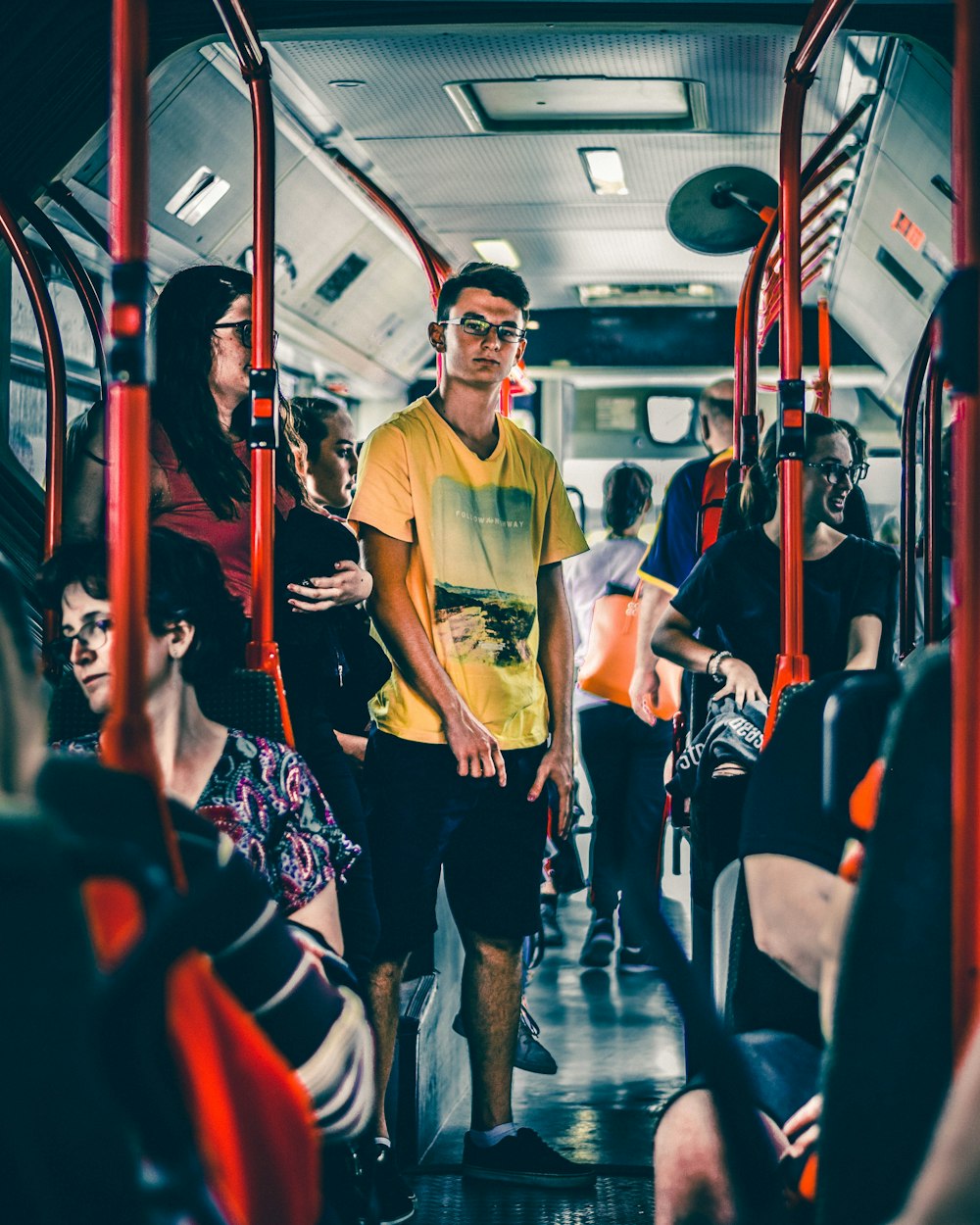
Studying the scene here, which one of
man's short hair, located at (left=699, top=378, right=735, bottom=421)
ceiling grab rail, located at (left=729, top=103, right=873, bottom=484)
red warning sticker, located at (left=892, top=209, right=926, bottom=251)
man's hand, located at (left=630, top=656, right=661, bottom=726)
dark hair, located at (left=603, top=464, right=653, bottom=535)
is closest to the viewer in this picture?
ceiling grab rail, located at (left=729, top=103, right=873, bottom=484)

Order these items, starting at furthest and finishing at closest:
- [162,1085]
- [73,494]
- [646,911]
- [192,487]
Answer: [192,487] → [73,494] → [646,911] → [162,1085]

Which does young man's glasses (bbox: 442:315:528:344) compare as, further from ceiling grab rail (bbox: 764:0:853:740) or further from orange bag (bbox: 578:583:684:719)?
orange bag (bbox: 578:583:684:719)

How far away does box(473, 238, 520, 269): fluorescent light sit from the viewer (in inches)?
238

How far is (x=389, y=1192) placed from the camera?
260cm

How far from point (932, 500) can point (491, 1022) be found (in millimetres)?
1581

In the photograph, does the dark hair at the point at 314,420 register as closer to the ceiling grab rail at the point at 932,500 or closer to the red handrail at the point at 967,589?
the ceiling grab rail at the point at 932,500

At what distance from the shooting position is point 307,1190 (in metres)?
1.10

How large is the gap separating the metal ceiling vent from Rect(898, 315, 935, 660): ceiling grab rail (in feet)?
4.83

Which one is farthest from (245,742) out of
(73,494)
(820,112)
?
(820,112)

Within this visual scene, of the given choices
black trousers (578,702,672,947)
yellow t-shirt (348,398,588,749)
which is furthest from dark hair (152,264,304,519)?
black trousers (578,702,672,947)

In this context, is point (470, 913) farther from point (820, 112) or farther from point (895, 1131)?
point (820, 112)

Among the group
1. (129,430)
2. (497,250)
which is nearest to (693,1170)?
(129,430)

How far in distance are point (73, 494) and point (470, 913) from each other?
48.7 inches

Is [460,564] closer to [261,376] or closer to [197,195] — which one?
[261,376]
